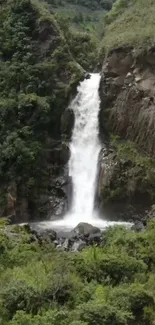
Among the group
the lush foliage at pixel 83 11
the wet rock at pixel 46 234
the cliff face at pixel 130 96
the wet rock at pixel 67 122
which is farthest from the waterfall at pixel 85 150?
the lush foliage at pixel 83 11

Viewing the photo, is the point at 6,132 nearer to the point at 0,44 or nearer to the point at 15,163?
the point at 15,163

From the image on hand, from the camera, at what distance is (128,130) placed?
37.4 metres

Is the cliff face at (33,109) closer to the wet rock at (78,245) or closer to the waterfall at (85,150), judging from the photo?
the waterfall at (85,150)

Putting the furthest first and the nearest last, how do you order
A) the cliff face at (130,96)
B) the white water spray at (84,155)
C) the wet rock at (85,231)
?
the cliff face at (130,96), the white water spray at (84,155), the wet rock at (85,231)

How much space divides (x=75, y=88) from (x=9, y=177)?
9.32m

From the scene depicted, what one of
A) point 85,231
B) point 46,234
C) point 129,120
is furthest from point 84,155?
point 46,234

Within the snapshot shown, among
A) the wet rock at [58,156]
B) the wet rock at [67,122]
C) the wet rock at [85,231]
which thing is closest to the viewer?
the wet rock at [85,231]

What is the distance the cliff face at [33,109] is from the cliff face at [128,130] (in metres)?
2.84

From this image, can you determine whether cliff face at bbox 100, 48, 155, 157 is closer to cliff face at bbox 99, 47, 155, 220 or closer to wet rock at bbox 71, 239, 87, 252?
cliff face at bbox 99, 47, 155, 220

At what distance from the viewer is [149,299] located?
595 inches

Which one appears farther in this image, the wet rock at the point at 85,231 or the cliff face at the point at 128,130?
the cliff face at the point at 128,130

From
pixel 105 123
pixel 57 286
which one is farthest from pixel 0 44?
pixel 57 286

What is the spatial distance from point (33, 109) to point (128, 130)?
22.0ft

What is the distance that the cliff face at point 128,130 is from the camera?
114 ft
